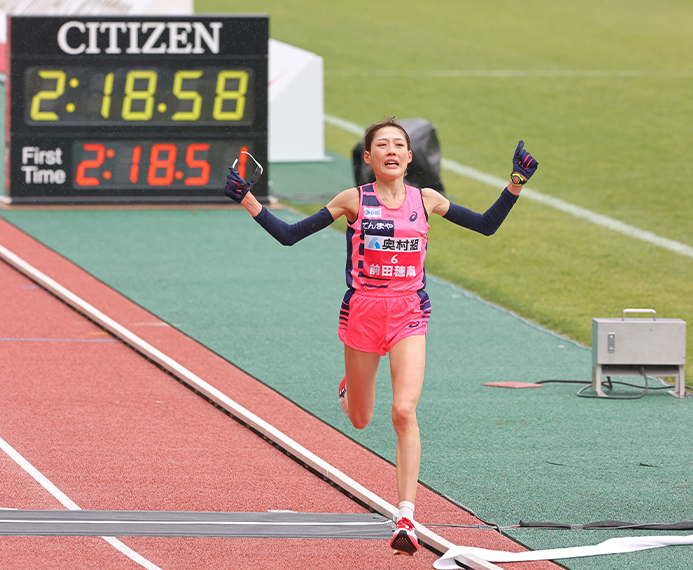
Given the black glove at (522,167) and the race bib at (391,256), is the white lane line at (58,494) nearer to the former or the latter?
the race bib at (391,256)

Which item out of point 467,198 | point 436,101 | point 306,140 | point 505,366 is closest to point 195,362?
point 505,366

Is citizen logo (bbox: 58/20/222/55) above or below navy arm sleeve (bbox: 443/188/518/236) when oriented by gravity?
above

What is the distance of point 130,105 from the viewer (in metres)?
15.6

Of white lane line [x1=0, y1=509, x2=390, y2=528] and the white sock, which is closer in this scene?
the white sock

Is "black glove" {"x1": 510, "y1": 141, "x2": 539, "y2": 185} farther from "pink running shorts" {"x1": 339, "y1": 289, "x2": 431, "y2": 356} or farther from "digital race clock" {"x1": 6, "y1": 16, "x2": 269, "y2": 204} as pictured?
"digital race clock" {"x1": 6, "y1": 16, "x2": 269, "y2": 204}

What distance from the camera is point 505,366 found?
971 centimetres

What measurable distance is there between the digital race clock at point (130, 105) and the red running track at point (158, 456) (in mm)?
5426

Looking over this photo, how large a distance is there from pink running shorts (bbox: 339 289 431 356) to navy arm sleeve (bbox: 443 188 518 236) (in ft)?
1.48

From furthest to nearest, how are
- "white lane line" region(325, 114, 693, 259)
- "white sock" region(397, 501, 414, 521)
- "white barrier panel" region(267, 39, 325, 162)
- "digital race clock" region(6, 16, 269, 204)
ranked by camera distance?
"white barrier panel" region(267, 39, 325, 162)
"digital race clock" region(6, 16, 269, 204)
"white lane line" region(325, 114, 693, 259)
"white sock" region(397, 501, 414, 521)

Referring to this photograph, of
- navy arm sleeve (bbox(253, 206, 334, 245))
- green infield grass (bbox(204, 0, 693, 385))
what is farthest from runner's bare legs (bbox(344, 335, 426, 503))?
green infield grass (bbox(204, 0, 693, 385))

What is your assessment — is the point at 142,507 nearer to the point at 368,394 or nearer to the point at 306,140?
the point at 368,394

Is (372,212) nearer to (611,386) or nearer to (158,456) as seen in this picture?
(158,456)

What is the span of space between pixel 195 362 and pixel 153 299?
231 cm

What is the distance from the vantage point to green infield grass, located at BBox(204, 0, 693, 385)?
43.7ft
